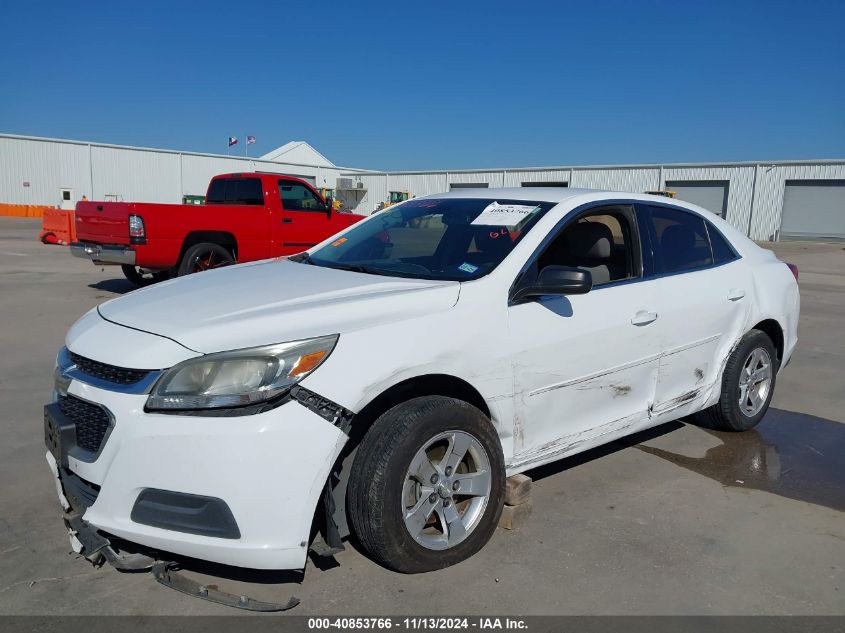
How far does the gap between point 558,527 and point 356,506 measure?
123cm

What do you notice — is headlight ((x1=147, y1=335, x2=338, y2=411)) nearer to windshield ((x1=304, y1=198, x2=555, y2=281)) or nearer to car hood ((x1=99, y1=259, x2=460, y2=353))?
car hood ((x1=99, y1=259, x2=460, y2=353))

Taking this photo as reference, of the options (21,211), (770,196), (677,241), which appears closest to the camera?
(677,241)

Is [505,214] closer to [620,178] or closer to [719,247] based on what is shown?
[719,247]

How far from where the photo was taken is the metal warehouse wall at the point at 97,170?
134ft

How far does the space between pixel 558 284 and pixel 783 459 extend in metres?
→ 2.45

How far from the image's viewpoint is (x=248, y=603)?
256 centimetres

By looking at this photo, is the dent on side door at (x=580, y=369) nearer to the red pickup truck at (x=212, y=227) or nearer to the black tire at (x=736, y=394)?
the black tire at (x=736, y=394)

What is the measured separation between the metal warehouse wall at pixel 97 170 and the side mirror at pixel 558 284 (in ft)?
148

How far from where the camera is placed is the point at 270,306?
287cm

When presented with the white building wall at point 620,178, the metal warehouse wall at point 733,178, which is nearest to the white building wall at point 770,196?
the metal warehouse wall at point 733,178

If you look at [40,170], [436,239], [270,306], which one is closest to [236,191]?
[436,239]

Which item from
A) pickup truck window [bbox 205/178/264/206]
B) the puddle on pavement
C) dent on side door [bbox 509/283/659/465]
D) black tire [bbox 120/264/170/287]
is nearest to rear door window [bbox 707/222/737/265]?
dent on side door [bbox 509/283/659/465]

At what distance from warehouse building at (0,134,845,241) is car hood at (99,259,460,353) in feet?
95.3

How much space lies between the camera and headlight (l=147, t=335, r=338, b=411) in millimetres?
2451
